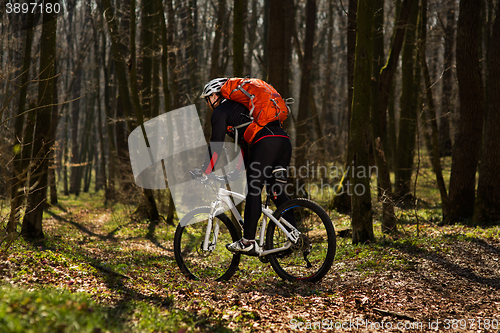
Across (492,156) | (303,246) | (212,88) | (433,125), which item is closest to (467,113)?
(433,125)

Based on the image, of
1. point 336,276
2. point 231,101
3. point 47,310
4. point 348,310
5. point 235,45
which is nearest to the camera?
point 47,310

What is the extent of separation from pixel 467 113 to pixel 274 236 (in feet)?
19.7

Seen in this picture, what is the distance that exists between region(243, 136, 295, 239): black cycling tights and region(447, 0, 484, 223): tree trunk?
5609 mm

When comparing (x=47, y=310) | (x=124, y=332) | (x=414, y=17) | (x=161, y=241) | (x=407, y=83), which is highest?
(x=414, y=17)

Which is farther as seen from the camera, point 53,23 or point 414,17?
point 414,17

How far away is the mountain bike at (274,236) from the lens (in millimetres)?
4340

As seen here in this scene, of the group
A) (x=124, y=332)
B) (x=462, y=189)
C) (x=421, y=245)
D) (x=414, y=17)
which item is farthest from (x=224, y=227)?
(x=414, y=17)

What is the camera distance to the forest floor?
3.05m

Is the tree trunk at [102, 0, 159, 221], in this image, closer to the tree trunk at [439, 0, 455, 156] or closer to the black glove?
the black glove

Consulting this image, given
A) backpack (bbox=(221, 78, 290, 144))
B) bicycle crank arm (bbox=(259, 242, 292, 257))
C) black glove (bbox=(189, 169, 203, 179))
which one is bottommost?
bicycle crank arm (bbox=(259, 242, 292, 257))

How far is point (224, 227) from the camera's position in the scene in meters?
4.85

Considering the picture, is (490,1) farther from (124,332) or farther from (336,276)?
(124,332)

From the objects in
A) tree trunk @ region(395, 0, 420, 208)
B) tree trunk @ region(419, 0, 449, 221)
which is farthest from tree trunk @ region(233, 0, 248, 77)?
tree trunk @ region(395, 0, 420, 208)

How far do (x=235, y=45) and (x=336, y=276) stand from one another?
16.5ft
